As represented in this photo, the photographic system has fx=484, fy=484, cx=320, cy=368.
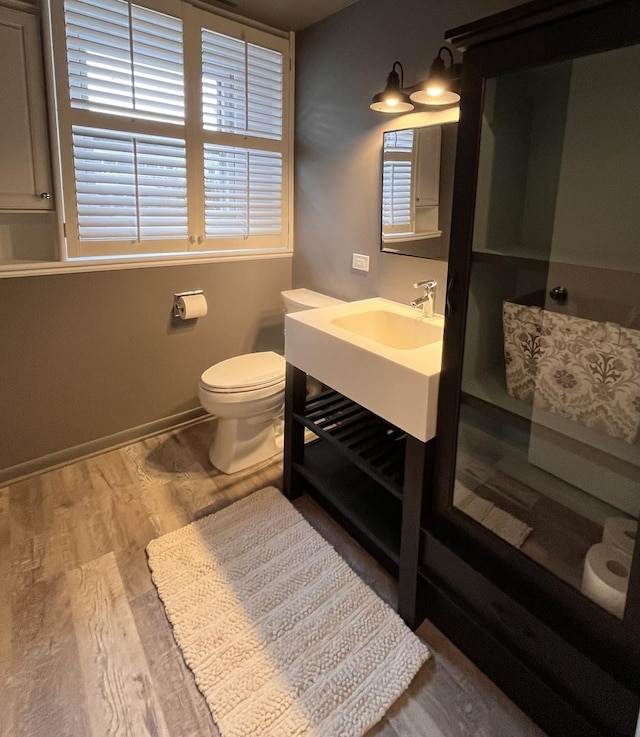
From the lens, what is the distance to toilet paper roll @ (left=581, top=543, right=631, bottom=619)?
1.13 metres

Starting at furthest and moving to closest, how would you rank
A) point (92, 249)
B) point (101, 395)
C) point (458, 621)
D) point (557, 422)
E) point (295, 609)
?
point (101, 395) < point (92, 249) < point (295, 609) < point (458, 621) < point (557, 422)

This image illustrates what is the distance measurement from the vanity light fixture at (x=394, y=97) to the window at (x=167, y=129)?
944 millimetres

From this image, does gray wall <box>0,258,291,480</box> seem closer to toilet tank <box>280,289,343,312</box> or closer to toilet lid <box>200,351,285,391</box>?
toilet tank <box>280,289,343,312</box>

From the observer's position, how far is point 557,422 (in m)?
1.29

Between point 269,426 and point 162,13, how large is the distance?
2.13 metres

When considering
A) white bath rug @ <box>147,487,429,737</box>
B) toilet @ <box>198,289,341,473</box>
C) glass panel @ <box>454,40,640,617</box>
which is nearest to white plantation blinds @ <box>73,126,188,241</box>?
toilet @ <box>198,289,341,473</box>

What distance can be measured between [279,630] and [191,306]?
1.75 m

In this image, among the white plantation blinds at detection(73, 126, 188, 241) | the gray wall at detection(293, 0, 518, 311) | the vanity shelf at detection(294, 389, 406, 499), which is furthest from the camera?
the white plantation blinds at detection(73, 126, 188, 241)

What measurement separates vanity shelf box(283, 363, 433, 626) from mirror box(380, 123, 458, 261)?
0.81 m

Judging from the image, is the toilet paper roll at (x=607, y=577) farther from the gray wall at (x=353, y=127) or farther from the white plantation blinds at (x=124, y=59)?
the white plantation blinds at (x=124, y=59)

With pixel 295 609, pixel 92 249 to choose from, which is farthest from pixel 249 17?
pixel 295 609

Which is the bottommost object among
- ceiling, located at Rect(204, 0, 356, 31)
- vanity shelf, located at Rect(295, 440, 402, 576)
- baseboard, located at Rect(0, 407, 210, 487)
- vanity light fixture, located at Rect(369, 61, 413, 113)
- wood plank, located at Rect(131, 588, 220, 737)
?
wood plank, located at Rect(131, 588, 220, 737)

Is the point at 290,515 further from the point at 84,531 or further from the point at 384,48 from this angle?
the point at 384,48

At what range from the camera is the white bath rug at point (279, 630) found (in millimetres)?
1389
